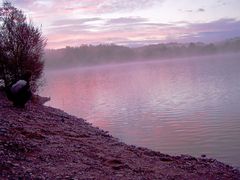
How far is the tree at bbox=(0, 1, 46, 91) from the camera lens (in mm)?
35562

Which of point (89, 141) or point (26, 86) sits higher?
point (26, 86)

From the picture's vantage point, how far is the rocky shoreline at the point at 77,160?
14375 mm

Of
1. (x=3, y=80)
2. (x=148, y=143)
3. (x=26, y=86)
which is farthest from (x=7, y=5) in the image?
(x=148, y=143)

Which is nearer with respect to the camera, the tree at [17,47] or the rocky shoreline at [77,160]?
the rocky shoreline at [77,160]

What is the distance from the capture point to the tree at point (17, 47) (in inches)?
1400

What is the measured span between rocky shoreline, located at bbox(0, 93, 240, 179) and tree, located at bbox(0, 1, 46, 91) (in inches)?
505

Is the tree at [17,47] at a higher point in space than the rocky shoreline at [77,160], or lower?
higher

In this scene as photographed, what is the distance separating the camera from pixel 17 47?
35.6 metres

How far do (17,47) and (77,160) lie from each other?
832 inches

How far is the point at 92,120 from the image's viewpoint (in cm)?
3947

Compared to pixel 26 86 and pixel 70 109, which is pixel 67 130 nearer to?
pixel 26 86

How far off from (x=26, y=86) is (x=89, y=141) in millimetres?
7620

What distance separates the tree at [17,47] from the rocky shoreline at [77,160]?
42.1 feet

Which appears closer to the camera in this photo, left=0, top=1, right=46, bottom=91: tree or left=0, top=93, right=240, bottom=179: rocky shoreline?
left=0, top=93, right=240, bottom=179: rocky shoreline
